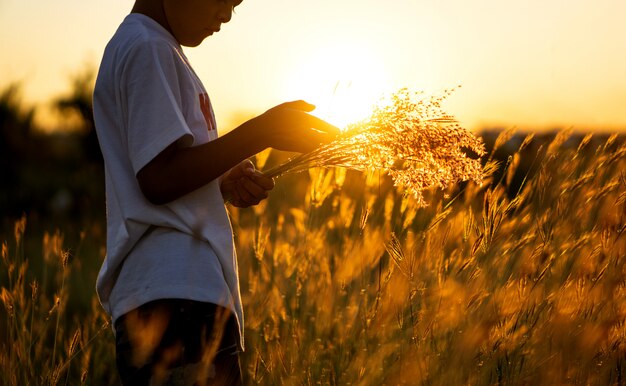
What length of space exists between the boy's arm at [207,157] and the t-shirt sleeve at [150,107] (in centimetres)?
3

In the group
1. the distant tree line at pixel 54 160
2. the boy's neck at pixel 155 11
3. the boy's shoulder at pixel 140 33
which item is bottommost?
the distant tree line at pixel 54 160

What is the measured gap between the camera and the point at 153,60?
1.78 meters

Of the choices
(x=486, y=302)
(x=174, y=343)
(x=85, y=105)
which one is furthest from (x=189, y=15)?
(x=85, y=105)

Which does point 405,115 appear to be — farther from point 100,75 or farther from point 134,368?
point 134,368

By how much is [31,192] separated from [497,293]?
6.14m

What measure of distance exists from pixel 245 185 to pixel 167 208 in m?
0.37

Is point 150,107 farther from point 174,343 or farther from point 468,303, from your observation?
point 468,303

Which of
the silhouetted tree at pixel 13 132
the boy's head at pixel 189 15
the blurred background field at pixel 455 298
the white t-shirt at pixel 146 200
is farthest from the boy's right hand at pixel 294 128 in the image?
the silhouetted tree at pixel 13 132

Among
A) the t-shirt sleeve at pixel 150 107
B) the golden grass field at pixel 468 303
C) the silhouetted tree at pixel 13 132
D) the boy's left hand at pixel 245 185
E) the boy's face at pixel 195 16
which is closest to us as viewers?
the t-shirt sleeve at pixel 150 107

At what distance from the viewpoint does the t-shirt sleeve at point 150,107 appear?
174 centimetres

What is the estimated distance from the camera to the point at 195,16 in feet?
6.31

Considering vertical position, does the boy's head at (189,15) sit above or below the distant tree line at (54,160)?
above

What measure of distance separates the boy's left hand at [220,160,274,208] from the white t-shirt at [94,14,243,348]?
0.78 ft

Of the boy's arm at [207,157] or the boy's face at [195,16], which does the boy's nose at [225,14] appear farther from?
the boy's arm at [207,157]
